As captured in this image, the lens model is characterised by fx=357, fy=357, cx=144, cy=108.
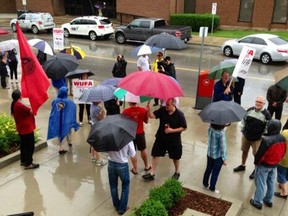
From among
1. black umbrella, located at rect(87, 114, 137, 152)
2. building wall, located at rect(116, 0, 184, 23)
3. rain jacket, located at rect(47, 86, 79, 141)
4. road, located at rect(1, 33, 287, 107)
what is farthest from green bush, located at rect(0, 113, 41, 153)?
building wall, located at rect(116, 0, 184, 23)

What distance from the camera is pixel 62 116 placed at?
7699mm

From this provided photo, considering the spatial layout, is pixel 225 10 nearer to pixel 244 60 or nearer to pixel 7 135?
pixel 244 60

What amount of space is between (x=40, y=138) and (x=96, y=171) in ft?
6.81

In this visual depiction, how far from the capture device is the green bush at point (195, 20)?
2736cm

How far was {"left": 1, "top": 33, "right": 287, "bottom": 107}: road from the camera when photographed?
551 inches

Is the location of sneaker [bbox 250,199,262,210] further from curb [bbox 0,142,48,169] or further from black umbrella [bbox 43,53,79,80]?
black umbrella [bbox 43,53,79,80]

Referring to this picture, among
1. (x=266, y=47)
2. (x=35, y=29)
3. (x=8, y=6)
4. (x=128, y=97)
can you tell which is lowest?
(x=35, y=29)

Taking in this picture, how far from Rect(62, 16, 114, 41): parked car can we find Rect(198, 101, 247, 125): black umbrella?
20.7m

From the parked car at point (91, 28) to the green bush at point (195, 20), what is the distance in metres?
5.33

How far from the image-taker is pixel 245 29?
28.1 m

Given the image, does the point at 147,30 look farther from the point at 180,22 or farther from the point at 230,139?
the point at 230,139

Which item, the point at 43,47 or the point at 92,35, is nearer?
the point at 43,47

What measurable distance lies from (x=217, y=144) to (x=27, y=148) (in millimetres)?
3800

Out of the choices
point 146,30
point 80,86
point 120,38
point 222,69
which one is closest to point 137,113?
point 222,69
